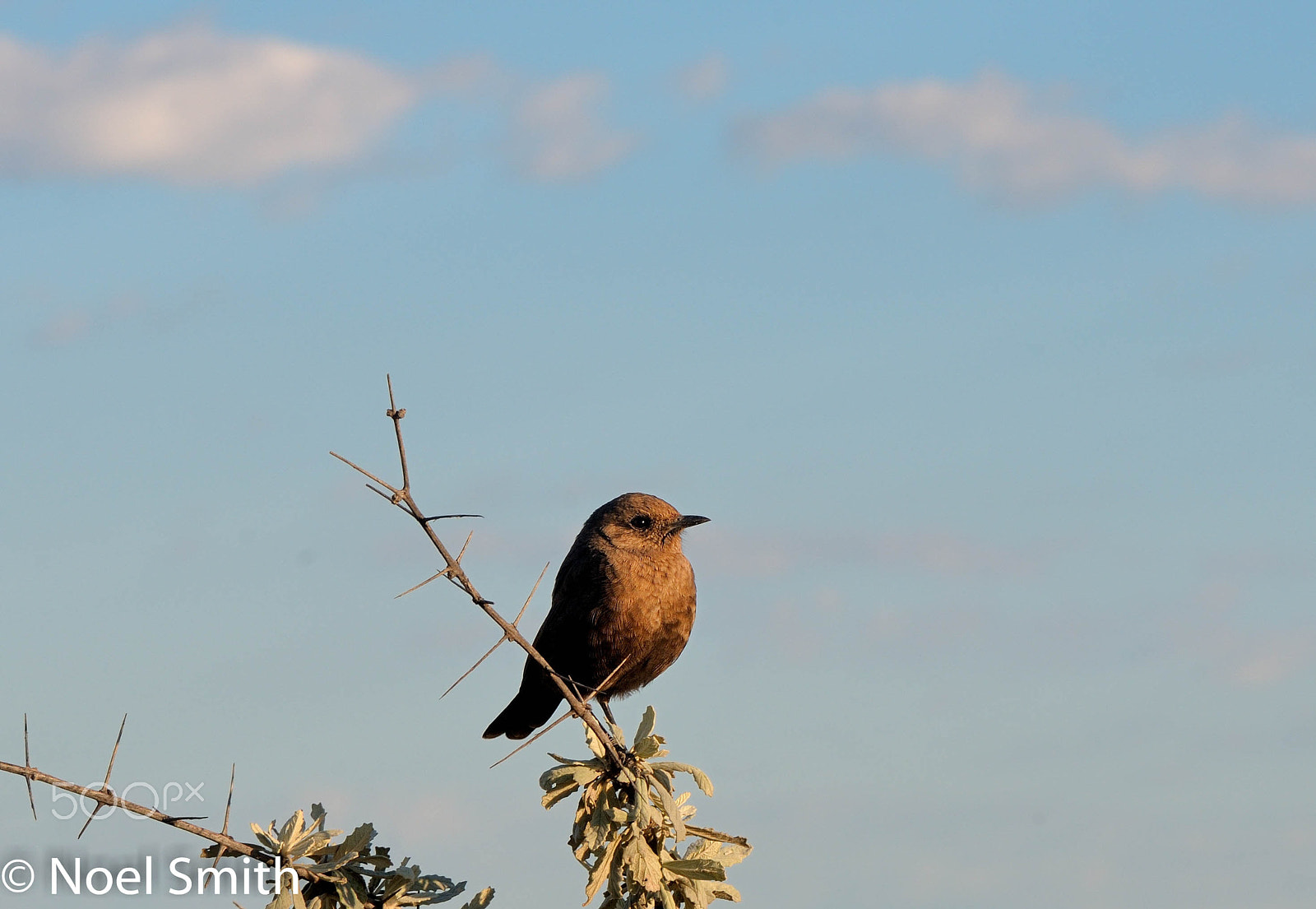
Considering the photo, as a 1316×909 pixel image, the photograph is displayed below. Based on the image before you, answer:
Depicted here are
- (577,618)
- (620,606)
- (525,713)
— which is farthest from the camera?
(525,713)

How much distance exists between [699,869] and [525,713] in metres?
4.15

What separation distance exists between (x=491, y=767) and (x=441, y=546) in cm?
93

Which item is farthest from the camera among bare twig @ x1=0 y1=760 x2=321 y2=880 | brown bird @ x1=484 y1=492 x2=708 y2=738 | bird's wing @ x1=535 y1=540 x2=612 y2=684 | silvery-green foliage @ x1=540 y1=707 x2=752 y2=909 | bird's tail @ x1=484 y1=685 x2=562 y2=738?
bird's tail @ x1=484 y1=685 x2=562 y2=738

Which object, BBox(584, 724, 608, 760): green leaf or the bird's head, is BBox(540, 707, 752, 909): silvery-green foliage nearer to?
BBox(584, 724, 608, 760): green leaf

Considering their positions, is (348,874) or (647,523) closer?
(348,874)

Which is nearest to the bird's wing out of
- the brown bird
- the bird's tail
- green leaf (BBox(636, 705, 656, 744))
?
the brown bird

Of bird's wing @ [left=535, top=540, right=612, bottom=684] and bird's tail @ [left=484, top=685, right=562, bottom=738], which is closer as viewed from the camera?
bird's wing @ [left=535, top=540, right=612, bottom=684]

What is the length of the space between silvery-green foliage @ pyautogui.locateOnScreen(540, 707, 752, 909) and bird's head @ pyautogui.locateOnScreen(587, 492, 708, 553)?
340 cm

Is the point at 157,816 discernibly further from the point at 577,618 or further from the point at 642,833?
the point at 577,618

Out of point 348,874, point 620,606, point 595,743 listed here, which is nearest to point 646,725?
point 595,743

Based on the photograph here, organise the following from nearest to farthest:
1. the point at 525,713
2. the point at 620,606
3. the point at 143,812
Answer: the point at 143,812 < the point at 620,606 < the point at 525,713

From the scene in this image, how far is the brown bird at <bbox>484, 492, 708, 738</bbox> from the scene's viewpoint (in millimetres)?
8945

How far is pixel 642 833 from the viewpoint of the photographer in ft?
18.4

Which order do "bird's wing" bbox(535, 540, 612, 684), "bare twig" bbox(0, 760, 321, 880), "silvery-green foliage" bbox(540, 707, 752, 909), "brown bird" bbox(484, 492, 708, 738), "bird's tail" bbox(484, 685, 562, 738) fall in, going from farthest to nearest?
"bird's tail" bbox(484, 685, 562, 738), "bird's wing" bbox(535, 540, 612, 684), "brown bird" bbox(484, 492, 708, 738), "silvery-green foliage" bbox(540, 707, 752, 909), "bare twig" bbox(0, 760, 321, 880)
